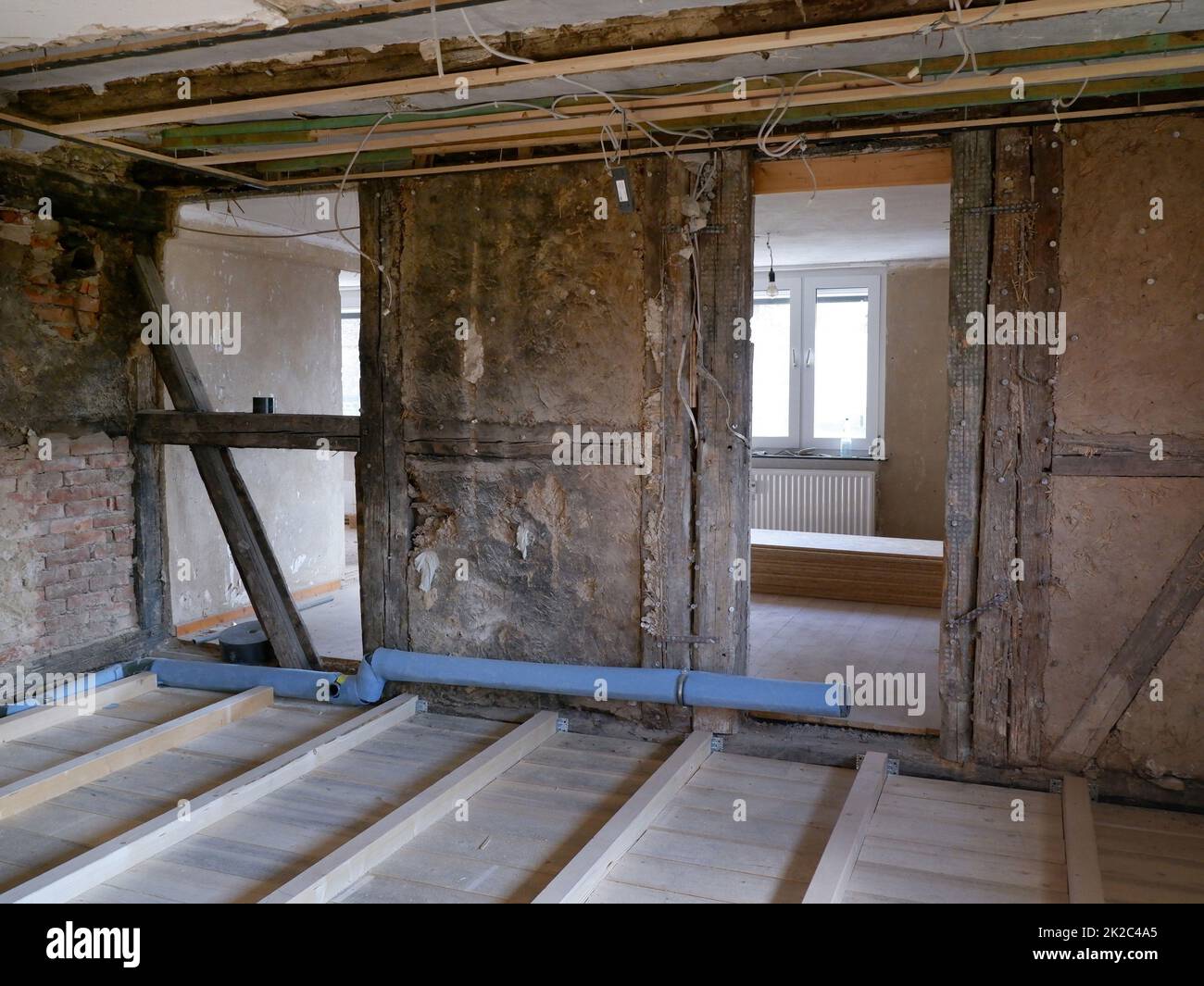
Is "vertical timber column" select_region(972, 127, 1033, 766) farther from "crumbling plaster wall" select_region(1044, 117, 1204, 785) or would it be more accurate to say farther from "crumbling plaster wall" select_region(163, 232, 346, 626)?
"crumbling plaster wall" select_region(163, 232, 346, 626)

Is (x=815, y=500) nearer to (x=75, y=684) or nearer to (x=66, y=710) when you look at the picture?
(x=75, y=684)

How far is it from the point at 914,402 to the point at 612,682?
547 cm

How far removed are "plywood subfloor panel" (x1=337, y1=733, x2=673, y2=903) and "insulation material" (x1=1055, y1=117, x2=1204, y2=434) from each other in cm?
214

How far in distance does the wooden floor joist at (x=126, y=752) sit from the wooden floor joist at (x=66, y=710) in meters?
0.43

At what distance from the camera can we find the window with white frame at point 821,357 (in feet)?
28.8

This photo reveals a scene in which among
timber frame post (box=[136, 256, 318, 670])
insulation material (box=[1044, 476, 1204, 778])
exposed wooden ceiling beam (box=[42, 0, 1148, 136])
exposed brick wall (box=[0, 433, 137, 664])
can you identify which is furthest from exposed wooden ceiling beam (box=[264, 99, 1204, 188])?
exposed brick wall (box=[0, 433, 137, 664])

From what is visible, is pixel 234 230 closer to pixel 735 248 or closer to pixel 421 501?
pixel 421 501

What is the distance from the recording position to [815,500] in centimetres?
873

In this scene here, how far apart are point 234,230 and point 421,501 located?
102 inches

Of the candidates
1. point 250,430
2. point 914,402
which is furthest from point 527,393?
point 914,402

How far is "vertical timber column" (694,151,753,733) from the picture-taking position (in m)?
4.00

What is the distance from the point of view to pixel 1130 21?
2.83 meters
